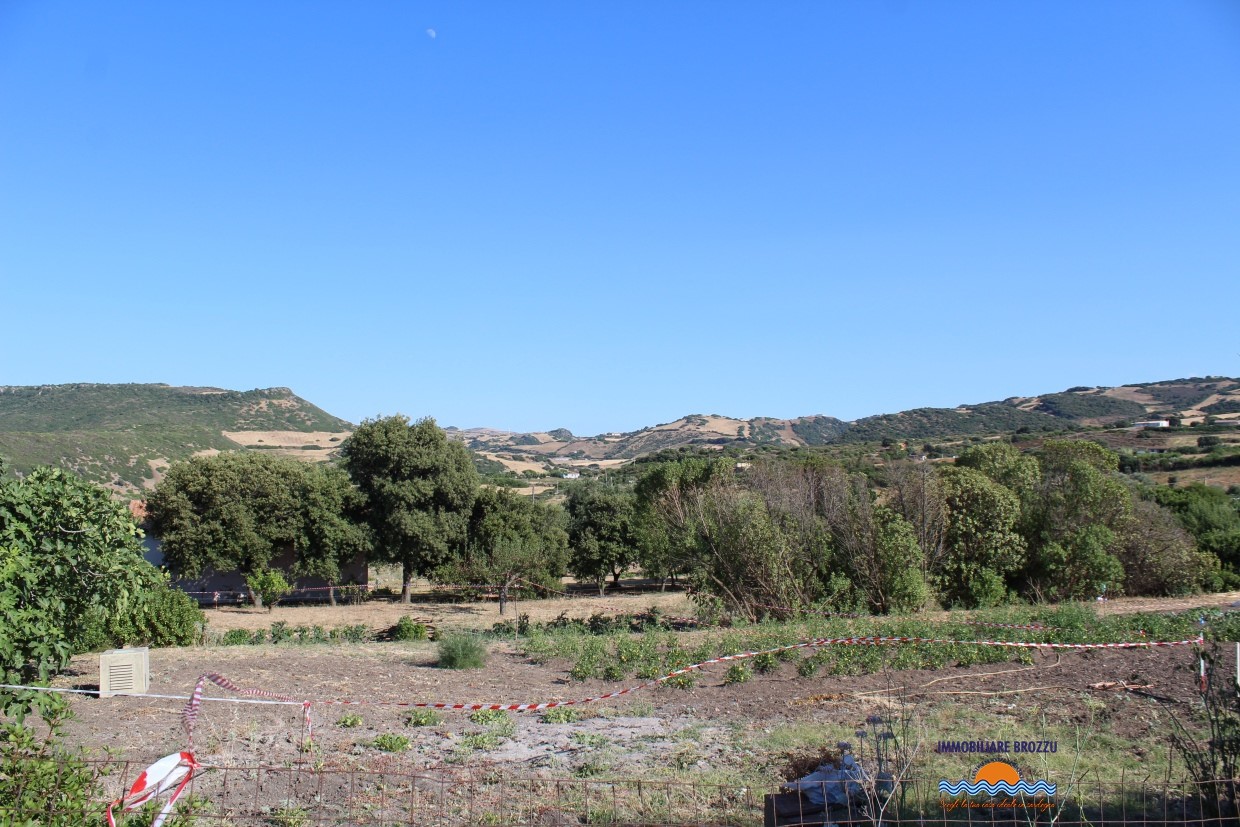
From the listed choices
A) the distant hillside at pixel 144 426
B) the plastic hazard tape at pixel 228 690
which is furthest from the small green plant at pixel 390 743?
the distant hillside at pixel 144 426

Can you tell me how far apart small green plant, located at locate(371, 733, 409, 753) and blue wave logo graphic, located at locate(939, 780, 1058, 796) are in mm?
5388

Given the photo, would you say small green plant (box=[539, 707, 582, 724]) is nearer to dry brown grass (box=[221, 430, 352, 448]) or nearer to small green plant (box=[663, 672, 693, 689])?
small green plant (box=[663, 672, 693, 689])

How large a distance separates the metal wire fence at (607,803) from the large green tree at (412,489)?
2615cm

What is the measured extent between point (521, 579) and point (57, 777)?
86.9 ft

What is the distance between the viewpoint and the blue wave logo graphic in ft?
21.8

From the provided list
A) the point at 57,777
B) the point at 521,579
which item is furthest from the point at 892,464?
the point at 57,777

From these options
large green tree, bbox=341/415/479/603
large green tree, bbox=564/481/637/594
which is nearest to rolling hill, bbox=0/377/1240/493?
large green tree, bbox=341/415/479/603

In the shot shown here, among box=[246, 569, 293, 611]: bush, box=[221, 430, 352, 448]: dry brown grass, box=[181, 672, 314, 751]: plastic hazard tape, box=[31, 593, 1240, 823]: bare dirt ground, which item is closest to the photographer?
box=[31, 593, 1240, 823]: bare dirt ground

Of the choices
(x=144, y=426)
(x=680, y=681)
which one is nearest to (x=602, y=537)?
(x=680, y=681)

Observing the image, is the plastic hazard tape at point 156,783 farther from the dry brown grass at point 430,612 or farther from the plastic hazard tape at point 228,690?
the dry brown grass at point 430,612

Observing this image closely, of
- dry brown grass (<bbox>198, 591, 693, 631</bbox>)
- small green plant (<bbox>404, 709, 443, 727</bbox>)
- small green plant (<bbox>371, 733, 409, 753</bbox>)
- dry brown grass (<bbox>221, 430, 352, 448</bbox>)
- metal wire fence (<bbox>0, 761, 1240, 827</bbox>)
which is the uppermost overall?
dry brown grass (<bbox>221, 430, 352, 448</bbox>)

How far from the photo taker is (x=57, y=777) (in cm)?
466

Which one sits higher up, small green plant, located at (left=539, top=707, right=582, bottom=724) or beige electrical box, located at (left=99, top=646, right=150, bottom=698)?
beige electrical box, located at (left=99, top=646, right=150, bottom=698)

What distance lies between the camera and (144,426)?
89125mm
